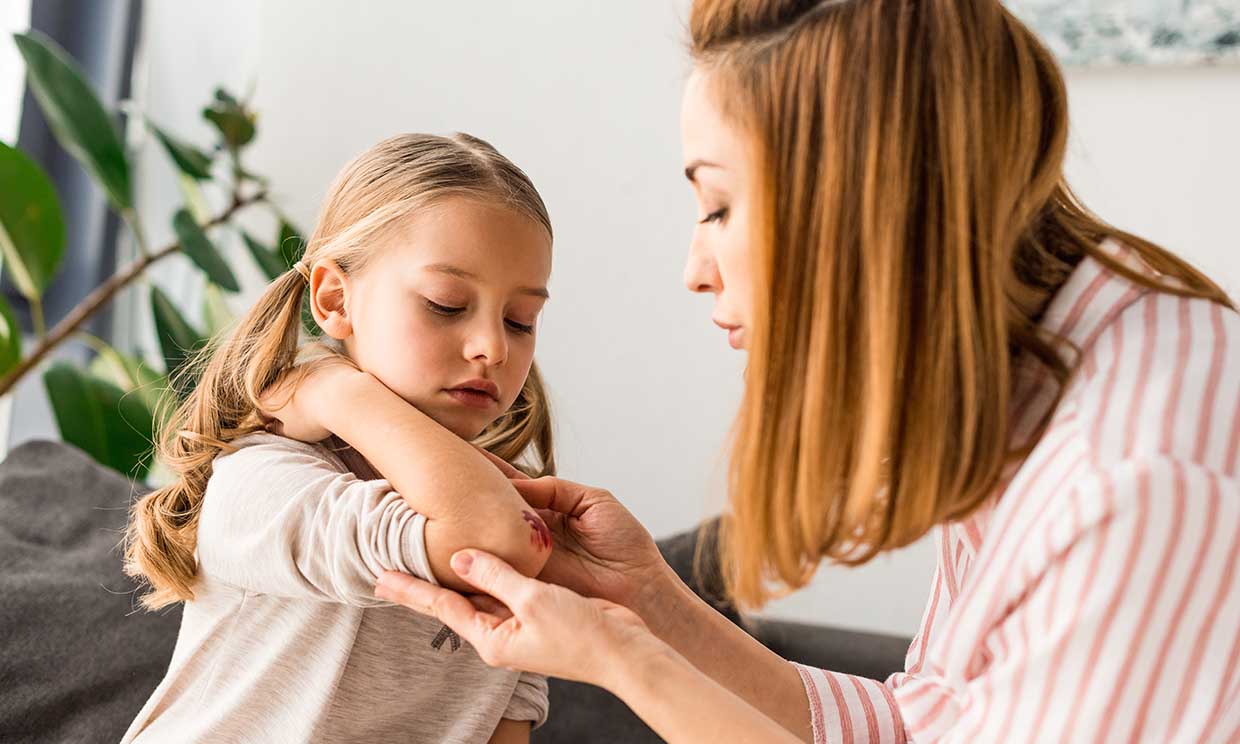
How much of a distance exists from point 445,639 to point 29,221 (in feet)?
4.19

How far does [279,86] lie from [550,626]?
2071 mm

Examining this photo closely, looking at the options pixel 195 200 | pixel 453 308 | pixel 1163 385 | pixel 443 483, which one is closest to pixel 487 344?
pixel 453 308

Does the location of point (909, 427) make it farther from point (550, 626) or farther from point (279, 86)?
point (279, 86)

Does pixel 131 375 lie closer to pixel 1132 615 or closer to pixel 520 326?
pixel 520 326

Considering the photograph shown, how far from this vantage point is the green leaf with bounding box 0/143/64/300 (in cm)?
193

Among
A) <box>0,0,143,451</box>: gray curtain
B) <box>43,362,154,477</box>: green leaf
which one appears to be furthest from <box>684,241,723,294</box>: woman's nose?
Result: <box>0,0,143,451</box>: gray curtain

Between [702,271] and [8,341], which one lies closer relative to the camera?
[702,271]

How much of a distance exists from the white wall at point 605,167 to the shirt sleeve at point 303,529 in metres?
1.34

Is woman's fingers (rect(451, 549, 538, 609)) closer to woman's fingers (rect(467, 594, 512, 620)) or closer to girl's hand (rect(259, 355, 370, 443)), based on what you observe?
woman's fingers (rect(467, 594, 512, 620))

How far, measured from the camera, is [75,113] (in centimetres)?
202

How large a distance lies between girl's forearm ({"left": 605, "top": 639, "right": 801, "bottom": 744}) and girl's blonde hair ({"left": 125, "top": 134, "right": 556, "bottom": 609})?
0.47 m

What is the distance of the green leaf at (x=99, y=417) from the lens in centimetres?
208

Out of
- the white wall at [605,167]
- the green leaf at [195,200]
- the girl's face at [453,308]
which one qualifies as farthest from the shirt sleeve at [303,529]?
the green leaf at [195,200]

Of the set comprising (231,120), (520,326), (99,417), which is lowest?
(99,417)
